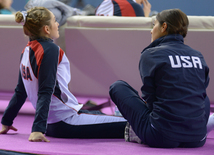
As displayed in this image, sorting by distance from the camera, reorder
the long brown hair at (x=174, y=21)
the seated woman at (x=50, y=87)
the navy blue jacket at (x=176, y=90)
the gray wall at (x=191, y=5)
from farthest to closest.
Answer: the gray wall at (x=191, y=5)
the seated woman at (x=50, y=87)
the long brown hair at (x=174, y=21)
the navy blue jacket at (x=176, y=90)

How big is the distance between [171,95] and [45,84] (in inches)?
23.7

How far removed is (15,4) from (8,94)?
6425mm

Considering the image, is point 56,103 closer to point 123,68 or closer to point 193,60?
point 193,60

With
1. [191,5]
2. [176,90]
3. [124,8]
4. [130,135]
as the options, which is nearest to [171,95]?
[176,90]

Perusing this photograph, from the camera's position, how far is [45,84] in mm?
1477

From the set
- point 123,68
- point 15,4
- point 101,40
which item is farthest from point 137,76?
point 15,4

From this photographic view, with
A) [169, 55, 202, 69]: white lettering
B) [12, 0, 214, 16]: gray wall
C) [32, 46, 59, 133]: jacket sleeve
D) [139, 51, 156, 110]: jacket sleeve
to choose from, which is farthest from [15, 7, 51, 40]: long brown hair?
[12, 0, 214, 16]: gray wall

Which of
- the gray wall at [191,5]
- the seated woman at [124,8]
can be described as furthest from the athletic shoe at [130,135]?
the gray wall at [191,5]

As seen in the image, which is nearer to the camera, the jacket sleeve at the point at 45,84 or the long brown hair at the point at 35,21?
the jacket sleeve at the point at 45,84

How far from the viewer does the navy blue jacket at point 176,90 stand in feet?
4.25

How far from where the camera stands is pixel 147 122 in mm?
1375

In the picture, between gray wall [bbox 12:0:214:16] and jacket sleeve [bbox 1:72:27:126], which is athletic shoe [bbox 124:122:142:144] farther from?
gray wall [bbox 12:0:214:16]

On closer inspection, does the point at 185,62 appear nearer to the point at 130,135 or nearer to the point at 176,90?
the point at 176,90

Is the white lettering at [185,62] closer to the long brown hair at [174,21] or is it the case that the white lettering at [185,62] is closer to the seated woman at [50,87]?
the long brown hair at [174,21]
